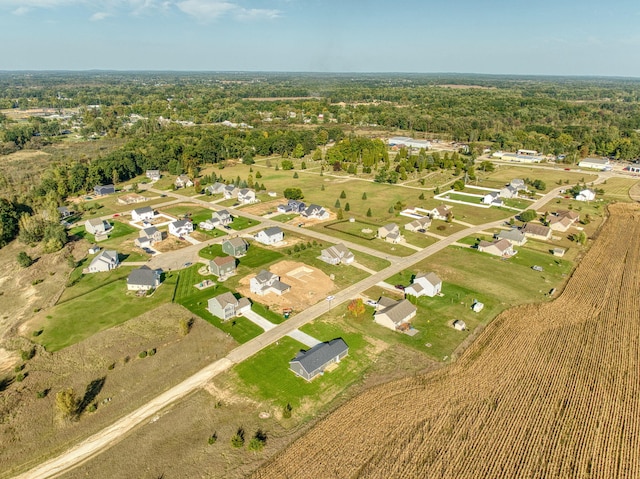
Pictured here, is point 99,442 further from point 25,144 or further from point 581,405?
point 25,144

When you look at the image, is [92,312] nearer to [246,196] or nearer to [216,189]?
[246,196]

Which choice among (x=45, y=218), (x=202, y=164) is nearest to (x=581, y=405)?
(x=45, y=218)

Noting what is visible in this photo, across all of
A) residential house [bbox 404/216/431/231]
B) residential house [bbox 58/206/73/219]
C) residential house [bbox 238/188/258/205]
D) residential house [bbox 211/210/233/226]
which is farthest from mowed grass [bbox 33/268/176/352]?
residential house [bbox 404/216/431/231]

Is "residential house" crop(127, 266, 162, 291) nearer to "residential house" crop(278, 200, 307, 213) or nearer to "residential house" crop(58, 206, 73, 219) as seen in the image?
"residential house" crop(278, 200, 307, 213)

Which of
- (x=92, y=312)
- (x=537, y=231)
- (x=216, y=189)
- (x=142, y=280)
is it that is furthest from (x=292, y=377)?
(x=216, y=189)

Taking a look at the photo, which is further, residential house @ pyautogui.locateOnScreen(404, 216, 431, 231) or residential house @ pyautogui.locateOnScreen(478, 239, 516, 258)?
residential house @ pyautogui.locateOnScreen(404, 216, 431, 231)

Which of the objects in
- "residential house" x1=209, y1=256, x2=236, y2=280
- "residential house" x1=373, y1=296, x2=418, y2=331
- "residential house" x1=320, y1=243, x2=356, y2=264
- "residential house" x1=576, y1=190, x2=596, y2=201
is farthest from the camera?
"residential house" x1=576, y1=190, x2=596, y2=201
